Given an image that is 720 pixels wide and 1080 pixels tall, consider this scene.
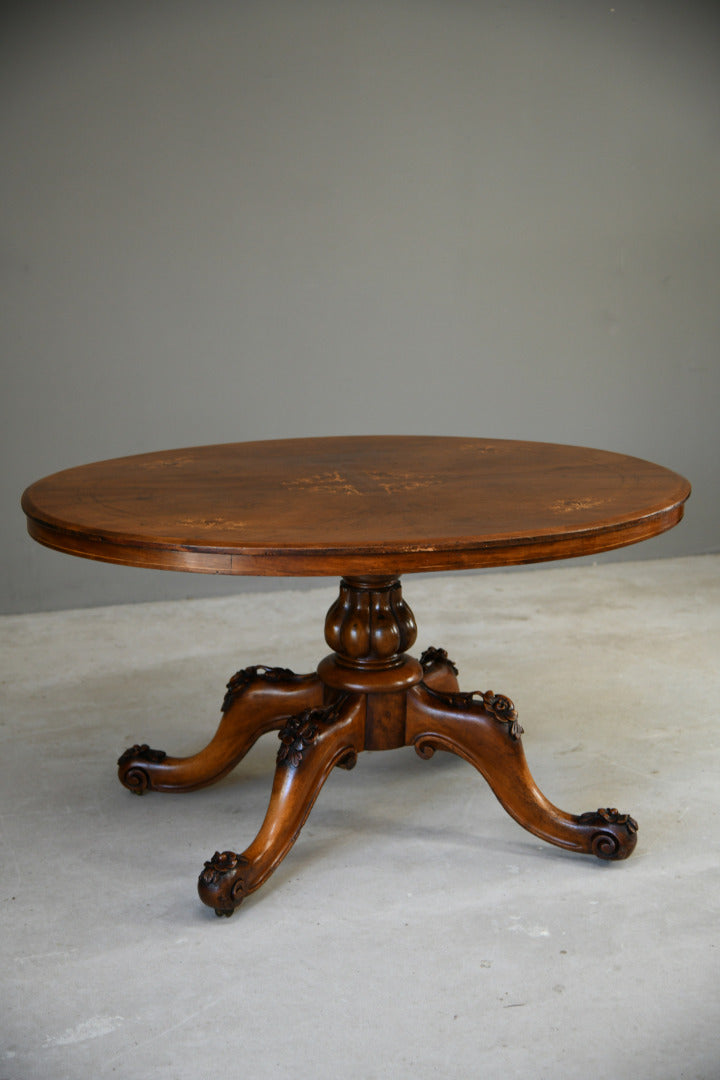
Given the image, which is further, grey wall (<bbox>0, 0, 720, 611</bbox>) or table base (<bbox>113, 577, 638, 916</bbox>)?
grey wall (<bbox>0, 0, 720, 611</bbox>)

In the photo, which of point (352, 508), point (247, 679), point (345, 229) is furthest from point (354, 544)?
point (345, 229)

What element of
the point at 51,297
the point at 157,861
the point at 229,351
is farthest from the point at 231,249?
the point at 157,861

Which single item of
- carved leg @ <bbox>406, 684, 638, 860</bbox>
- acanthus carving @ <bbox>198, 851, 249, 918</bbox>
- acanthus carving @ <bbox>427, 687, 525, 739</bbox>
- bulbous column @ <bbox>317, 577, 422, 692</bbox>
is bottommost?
acanthus carving @ <bbox>198, 851, 249, 918</bbox>

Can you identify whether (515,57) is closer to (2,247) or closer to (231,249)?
(231,249)

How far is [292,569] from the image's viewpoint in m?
1.58

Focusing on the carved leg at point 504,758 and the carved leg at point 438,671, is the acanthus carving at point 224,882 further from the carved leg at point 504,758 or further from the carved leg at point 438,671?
the carved leg at point 438,671

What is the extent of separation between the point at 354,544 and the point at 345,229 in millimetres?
2505

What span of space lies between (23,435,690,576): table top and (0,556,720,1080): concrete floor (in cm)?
63

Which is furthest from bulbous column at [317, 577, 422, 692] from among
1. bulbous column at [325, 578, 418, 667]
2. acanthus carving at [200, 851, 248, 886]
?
acanthus carving at [200, 851, 248, 886]

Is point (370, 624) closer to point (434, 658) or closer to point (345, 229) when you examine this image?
point (434, 658)

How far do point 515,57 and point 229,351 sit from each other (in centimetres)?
145

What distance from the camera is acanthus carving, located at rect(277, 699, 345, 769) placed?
2004 mm

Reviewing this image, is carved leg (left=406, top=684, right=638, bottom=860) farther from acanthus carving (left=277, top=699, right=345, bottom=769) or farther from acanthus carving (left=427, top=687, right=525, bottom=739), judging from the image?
acanthus carving (left=277, top=699, right=345, bottom=769)

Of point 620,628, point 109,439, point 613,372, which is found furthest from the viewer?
point 613,372
